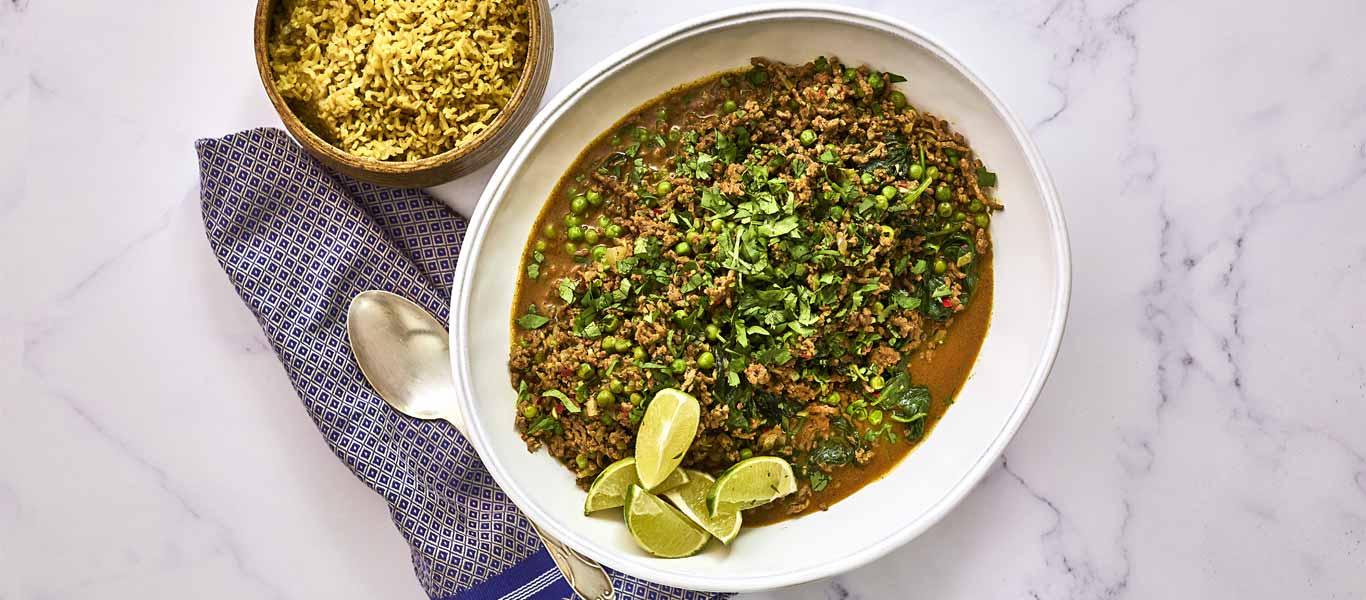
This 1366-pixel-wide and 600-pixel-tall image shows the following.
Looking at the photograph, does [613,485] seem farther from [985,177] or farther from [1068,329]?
[1068,329]

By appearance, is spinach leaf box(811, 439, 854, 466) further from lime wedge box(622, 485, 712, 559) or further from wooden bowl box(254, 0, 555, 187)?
wooden bowl box(254, 0, 555, 187)

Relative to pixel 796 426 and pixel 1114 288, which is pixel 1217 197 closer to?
pixel 1114 288

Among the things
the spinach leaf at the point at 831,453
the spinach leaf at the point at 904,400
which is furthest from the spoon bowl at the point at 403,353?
the spinach leaf at the point at 904,400

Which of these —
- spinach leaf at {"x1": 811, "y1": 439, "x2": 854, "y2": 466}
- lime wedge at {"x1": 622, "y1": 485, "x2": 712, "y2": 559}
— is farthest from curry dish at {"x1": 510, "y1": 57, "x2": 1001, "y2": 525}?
lime wedge at {"x1": 622, "y1": 485, "x2": 712, "y2": 559}

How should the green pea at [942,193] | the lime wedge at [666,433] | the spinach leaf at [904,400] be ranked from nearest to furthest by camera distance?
1. the lime wedge at [666,433]
2. the green pea at [942,193]
3. the spinach leaf at [904,400]

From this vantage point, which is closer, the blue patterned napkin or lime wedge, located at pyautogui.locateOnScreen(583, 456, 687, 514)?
lime wedge, located at pyautogui.locateOnScreen(583, 456, 687, 514)

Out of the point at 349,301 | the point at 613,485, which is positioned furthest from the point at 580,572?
the point at 349,301

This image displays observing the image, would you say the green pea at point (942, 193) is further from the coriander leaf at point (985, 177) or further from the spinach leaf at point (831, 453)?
the spinach leaf at point (831, 453)
